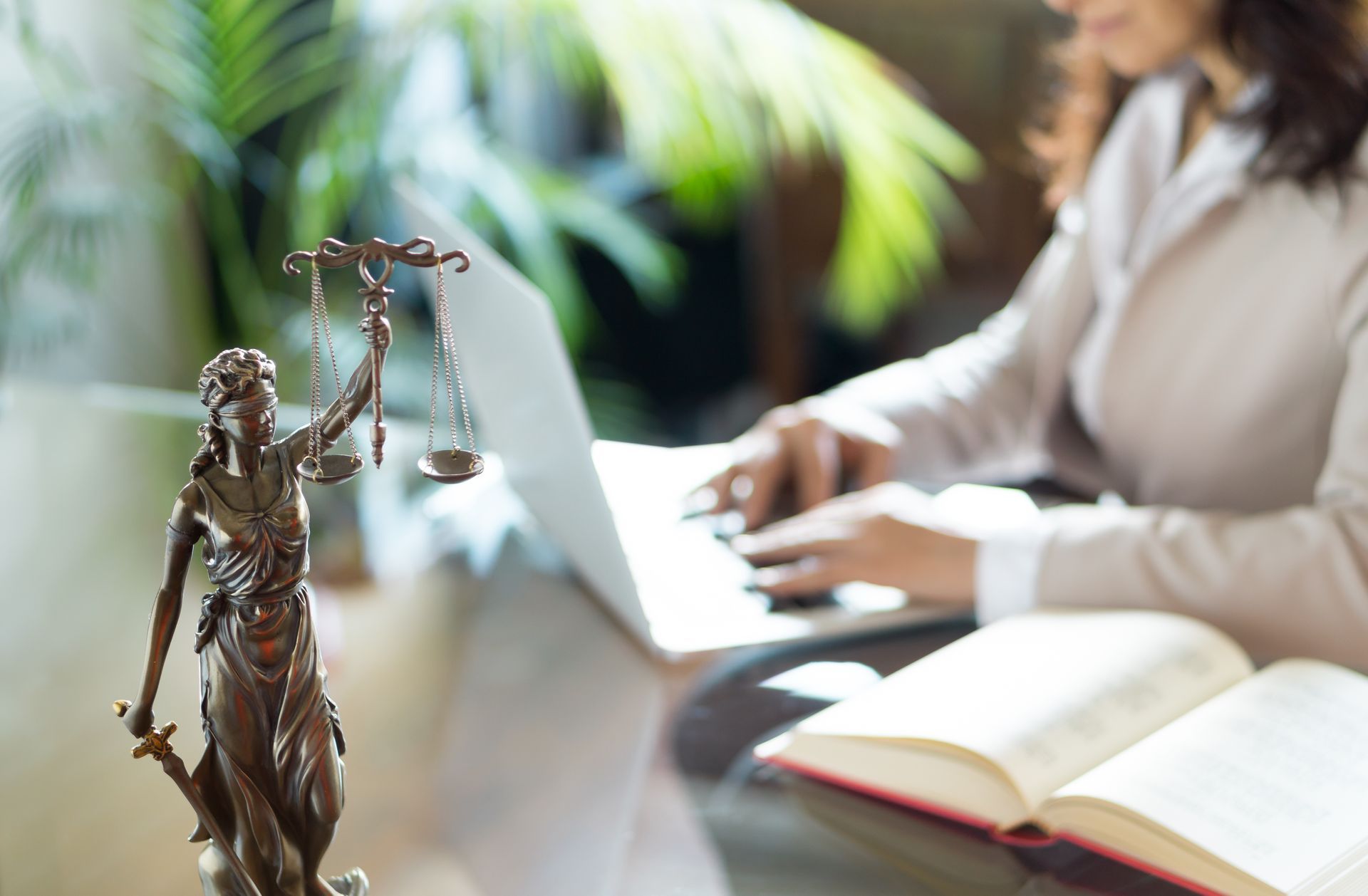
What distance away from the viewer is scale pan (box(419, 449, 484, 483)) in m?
0.40

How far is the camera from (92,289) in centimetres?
179

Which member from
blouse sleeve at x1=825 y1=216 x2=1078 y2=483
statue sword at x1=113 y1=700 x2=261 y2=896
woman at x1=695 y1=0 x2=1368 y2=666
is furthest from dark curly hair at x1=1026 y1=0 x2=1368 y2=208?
statue sword at x1=113 y1=700 x2=261 y2=896

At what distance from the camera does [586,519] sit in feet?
2.29

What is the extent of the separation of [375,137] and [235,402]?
4.38ft

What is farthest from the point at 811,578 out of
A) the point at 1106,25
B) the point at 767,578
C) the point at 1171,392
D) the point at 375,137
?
the point at 375,137

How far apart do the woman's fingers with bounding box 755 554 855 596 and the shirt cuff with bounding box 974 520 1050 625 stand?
0.28ft

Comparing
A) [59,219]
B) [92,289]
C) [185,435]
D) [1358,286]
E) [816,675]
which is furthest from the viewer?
[92,289]

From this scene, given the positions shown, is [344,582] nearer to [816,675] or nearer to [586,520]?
[586,520]

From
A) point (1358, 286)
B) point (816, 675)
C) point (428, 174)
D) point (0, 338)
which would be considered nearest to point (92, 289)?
point (0, 338)

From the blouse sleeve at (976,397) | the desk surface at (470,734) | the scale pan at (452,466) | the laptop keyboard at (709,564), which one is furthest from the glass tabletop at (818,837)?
the blouse sleeve at (976,397)

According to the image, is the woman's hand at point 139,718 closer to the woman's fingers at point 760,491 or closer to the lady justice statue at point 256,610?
the lady justice statue at point 256,610

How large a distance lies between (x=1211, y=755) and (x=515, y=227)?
4.41 feet

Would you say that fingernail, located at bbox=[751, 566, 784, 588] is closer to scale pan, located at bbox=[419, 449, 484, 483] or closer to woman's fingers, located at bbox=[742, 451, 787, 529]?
woman's fingers, located at bbox=[742, 451, 787, 529]

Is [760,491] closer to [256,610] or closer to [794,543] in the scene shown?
[794,543]
